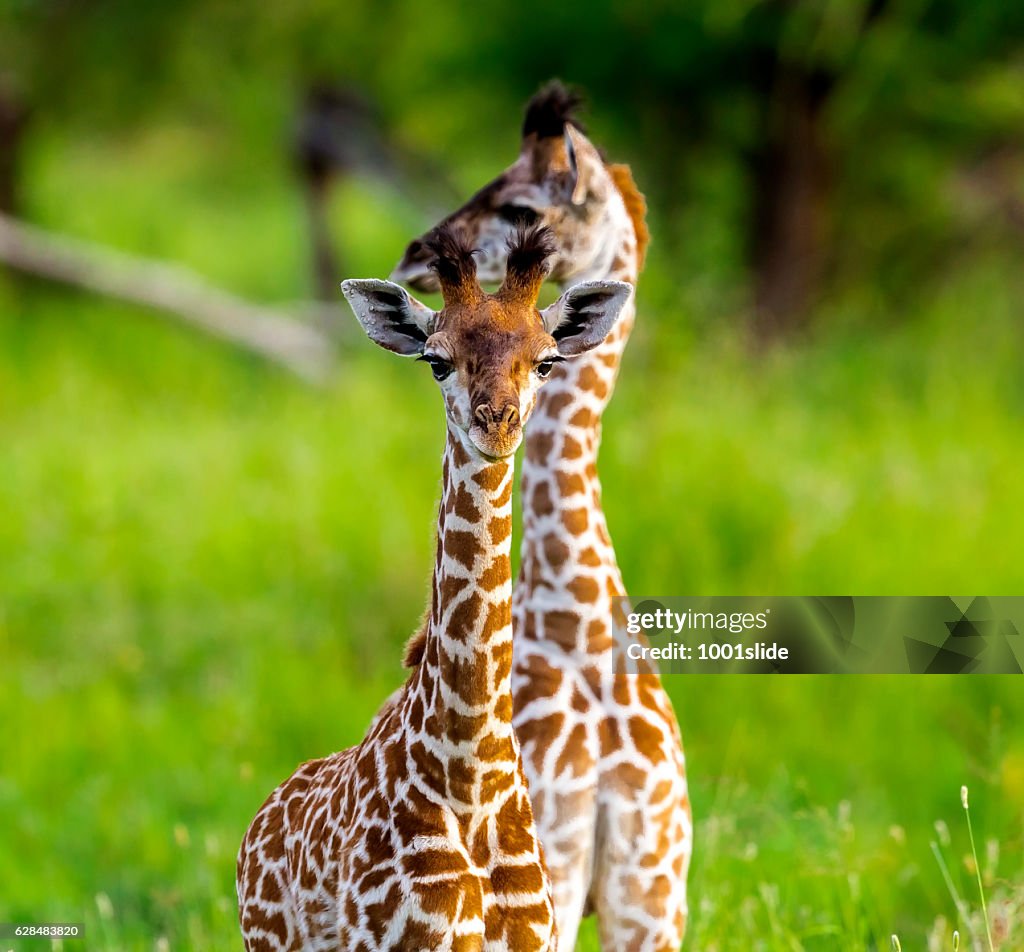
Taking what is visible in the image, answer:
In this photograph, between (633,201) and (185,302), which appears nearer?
(633,201)

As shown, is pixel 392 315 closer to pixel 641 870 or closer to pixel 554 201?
pixel 554 201

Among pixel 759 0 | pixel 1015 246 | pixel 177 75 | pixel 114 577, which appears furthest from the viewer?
pixel 177 75

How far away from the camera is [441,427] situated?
28.6ft

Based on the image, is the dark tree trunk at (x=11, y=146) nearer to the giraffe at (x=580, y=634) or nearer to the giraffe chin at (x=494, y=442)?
the giraffe at (x=580, y=634)

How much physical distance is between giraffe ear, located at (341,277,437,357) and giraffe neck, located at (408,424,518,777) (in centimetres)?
18


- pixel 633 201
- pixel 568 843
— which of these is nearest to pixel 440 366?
pixel 568 843

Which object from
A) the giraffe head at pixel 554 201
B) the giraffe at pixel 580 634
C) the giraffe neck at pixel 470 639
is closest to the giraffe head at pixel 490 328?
the giraffe neck at pixel 470 639

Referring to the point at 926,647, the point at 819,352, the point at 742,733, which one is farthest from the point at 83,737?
the point at 819,352

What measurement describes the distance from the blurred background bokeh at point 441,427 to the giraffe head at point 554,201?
4.91ft

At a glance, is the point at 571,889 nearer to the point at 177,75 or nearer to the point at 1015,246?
the point at 1015,246

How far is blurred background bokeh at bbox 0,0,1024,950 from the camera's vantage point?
5496mm

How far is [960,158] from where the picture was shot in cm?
1083

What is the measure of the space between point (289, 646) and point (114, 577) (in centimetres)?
112

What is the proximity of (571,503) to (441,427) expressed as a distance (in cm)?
522
